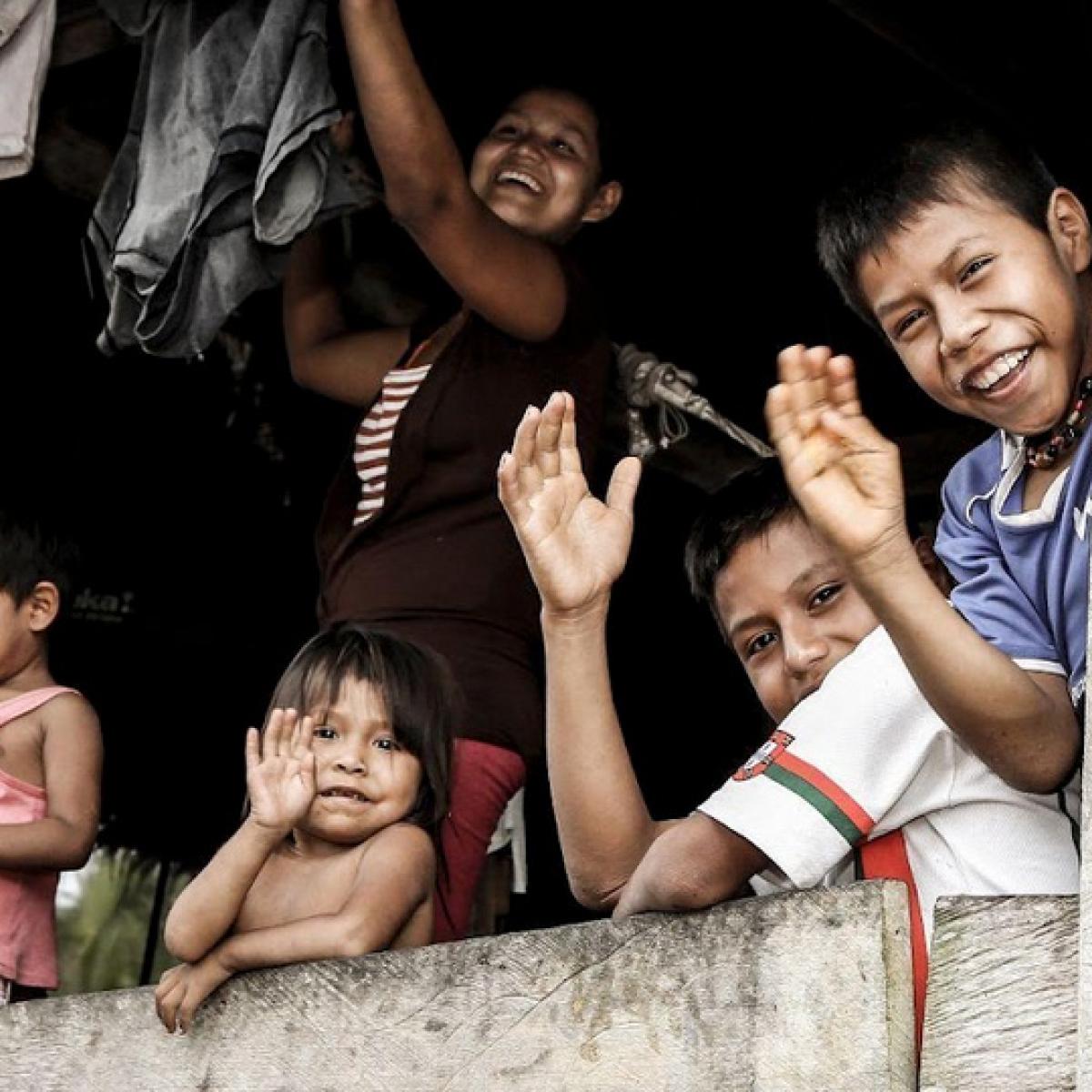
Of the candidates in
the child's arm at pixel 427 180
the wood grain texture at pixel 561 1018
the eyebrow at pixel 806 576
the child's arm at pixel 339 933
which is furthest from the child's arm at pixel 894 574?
the child's arm at pixel 427 180

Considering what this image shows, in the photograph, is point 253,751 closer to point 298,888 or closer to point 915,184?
point 298,888

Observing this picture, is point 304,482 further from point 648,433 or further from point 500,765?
point 500,765

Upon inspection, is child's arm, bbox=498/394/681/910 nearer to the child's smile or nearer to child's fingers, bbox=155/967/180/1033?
child's fingers, bbox=155/967/180/1033

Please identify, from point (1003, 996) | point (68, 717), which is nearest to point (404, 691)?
point (68, 717)

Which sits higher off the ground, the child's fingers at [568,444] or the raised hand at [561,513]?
the child's fingers at [568,444]

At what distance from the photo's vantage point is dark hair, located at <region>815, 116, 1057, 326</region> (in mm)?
2975

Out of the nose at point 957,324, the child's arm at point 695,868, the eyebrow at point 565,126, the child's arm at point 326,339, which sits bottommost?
the child's arm at point 695,868

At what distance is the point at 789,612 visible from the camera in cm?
318

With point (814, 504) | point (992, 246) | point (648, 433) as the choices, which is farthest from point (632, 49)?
point (814, 504)

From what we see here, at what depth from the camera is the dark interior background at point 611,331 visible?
4.66 meters

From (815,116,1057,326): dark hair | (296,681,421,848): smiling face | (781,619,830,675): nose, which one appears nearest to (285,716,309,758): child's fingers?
(296,681,421,848): smiling face

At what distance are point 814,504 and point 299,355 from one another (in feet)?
6.87

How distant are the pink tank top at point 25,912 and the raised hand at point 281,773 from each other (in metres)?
0.72

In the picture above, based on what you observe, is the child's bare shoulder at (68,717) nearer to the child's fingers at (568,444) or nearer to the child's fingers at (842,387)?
the child's fingers at (568,444)
